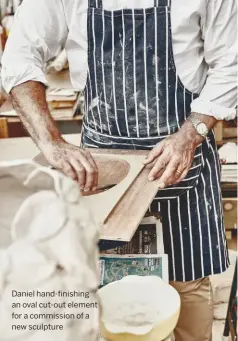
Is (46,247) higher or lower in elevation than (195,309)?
higher

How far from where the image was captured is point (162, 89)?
1.39 metres

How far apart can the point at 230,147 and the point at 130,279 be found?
2004 mm

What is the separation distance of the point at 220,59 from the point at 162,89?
0.18 meters

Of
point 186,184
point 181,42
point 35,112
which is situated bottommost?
point 186,184

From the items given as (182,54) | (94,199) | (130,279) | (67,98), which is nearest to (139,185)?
(94,199)

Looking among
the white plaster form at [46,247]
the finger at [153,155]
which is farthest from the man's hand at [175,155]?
the white plaster form at [46,247]

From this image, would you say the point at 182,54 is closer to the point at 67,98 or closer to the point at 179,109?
the point at 179,109

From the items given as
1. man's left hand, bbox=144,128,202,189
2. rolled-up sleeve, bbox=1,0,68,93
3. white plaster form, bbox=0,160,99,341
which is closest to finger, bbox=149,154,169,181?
man's left hand, bbox=144,128,202,189

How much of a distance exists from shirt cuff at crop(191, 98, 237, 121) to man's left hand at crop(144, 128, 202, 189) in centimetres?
7

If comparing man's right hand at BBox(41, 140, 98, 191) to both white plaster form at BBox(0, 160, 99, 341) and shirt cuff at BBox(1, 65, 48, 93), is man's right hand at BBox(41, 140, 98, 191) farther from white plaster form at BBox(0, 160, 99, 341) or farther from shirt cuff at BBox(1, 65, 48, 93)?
white plaster form at BBox(0, 160, 99, 341)

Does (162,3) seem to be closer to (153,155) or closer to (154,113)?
(154,113)

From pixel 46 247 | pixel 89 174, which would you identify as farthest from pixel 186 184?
pixel 46 247

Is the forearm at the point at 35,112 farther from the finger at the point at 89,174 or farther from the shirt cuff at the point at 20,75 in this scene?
the finger at the point at 89,174

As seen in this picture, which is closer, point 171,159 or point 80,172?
point 80,172
